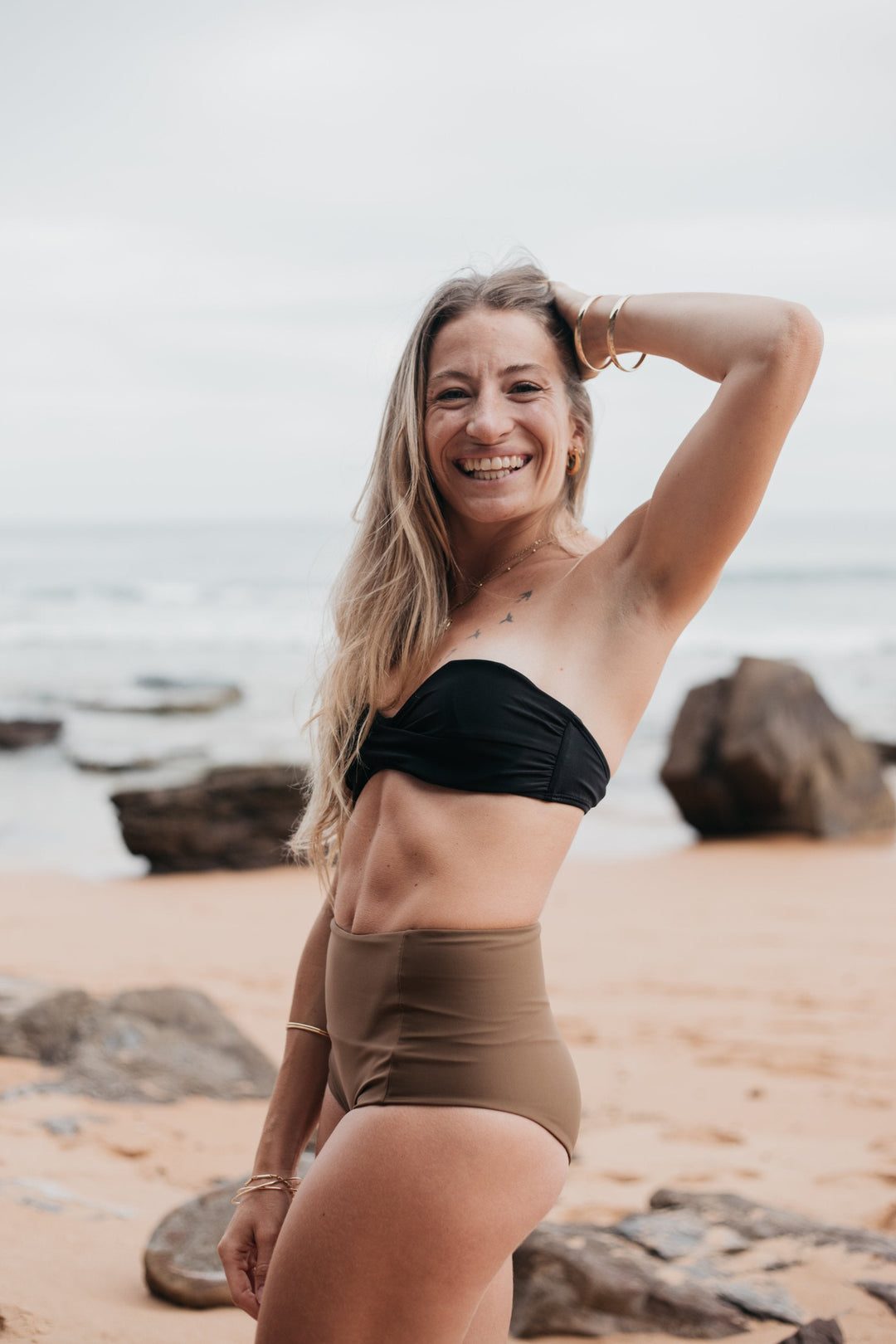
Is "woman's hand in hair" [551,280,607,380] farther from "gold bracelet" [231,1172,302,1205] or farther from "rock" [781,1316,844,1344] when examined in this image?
"rock" [781,1316,844,1344]

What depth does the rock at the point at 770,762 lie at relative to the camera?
10.0 metres

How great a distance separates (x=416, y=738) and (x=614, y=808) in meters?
10.8

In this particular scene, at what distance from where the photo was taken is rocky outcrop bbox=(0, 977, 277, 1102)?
14.3 ft

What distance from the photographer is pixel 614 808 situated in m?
12.4

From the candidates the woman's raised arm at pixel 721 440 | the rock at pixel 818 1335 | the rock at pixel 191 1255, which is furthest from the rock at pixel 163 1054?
the woman's raised arm at pixel 721 440

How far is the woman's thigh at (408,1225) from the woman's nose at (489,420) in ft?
3.69

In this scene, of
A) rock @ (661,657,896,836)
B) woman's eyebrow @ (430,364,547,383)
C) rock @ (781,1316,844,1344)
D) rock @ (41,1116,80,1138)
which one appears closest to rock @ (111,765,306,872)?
rock @ (661,657,896,836)

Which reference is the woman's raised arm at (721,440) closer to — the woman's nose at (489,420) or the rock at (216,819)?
the woman's nose at (489,420)

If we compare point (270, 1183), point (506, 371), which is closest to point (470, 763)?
point (506, 371)

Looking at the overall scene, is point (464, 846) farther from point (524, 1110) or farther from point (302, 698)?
point (302, 698)

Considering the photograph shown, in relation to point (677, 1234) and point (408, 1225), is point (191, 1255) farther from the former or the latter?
point (408, 1225)

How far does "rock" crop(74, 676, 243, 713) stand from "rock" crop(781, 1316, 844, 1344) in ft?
56.9

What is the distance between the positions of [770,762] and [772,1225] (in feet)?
23.1

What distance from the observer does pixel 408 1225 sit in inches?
66.1
